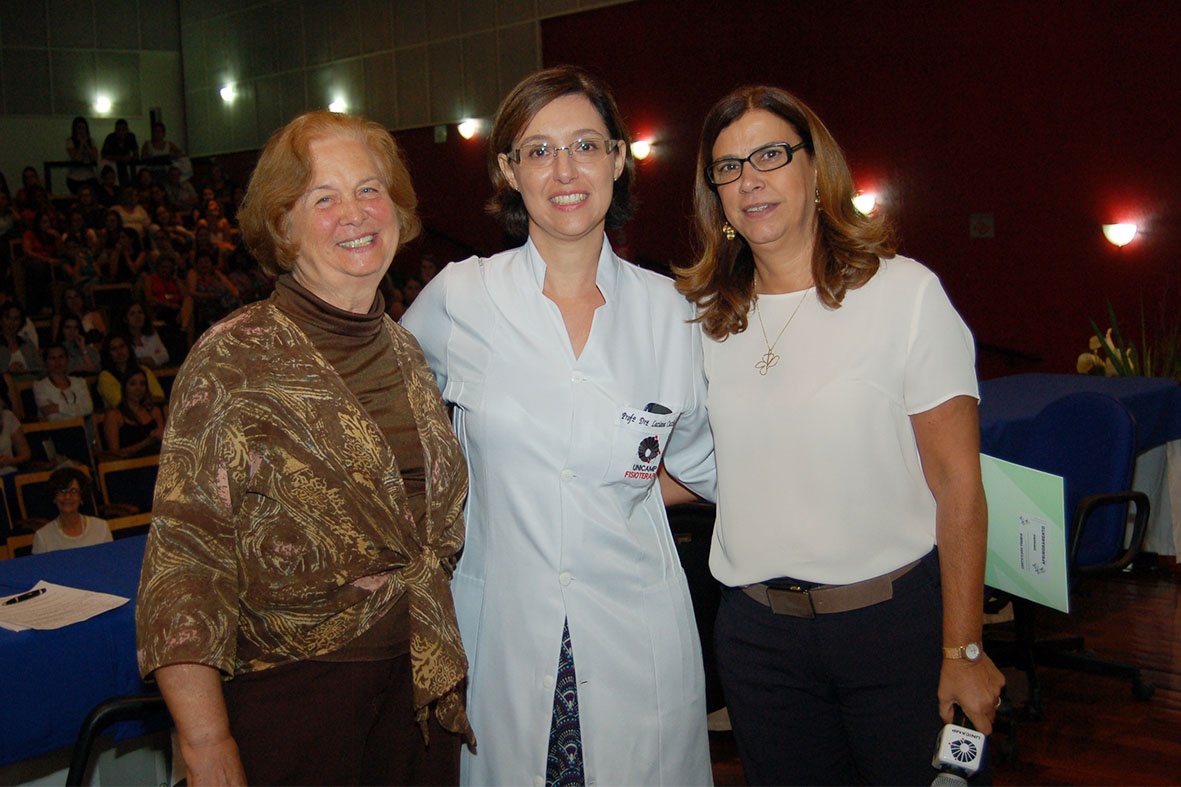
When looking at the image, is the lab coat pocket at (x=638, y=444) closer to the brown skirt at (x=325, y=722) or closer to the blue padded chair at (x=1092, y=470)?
the brown skirt at (x=325, y=722)

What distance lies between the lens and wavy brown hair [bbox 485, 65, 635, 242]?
1.90 m

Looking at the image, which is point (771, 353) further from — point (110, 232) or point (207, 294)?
point (110, 232)

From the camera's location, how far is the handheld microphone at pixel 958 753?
1.58 m

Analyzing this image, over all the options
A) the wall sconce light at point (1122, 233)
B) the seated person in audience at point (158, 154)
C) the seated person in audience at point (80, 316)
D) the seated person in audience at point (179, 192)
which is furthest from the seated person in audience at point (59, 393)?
the seated person in audience at point (158, 154)

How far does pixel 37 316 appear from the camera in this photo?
368 inches

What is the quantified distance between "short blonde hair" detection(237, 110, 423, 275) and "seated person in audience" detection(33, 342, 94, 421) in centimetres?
574

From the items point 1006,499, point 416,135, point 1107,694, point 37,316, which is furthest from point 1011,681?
point 416,135

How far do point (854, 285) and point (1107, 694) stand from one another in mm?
2964

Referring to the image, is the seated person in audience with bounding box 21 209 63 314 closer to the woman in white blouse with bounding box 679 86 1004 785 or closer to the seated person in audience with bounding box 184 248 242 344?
the seated person in audience with bounding box 184 248 242 344

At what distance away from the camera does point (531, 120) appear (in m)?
1.91

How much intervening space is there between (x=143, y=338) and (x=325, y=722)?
7.39 metres

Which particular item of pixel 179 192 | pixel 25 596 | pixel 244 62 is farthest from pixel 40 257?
pixel 25 596

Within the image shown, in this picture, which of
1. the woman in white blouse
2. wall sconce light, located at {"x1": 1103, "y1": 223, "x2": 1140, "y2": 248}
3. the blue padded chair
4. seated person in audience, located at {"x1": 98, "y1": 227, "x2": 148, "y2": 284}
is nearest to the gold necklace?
the woman in white blouse

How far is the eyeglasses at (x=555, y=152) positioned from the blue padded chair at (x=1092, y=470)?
232cm
